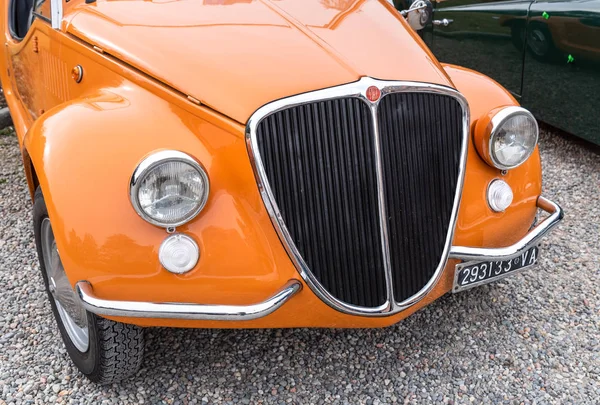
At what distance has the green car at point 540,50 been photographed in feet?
14.4

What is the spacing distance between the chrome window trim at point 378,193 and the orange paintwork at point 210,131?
0.12 feet

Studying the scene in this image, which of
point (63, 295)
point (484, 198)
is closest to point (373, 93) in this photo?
point (484, 198)

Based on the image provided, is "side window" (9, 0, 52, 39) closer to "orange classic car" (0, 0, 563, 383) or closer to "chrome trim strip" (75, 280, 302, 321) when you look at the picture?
"orange classic car" (0, 0, 563, 383)

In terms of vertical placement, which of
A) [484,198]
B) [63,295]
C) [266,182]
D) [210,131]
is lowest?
[63,295]

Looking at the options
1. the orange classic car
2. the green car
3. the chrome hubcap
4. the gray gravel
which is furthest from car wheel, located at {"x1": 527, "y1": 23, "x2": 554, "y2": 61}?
the chrome hubcap

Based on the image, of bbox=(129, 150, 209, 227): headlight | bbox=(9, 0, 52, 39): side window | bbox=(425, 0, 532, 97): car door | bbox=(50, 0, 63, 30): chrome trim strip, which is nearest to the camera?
bbox=(129, 150, 209, 227): headlight

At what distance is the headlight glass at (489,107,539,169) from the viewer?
2545mm

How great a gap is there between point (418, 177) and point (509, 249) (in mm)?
504

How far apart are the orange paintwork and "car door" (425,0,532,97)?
92.2 inches

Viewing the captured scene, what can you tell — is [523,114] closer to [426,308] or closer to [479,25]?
[426,308]

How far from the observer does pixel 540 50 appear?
187 inches

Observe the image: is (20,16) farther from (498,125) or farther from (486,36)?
(486,36)

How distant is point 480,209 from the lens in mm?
2525

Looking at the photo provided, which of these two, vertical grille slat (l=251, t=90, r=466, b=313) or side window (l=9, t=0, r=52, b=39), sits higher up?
side window (l=9, t=0, r=52, b=39)
